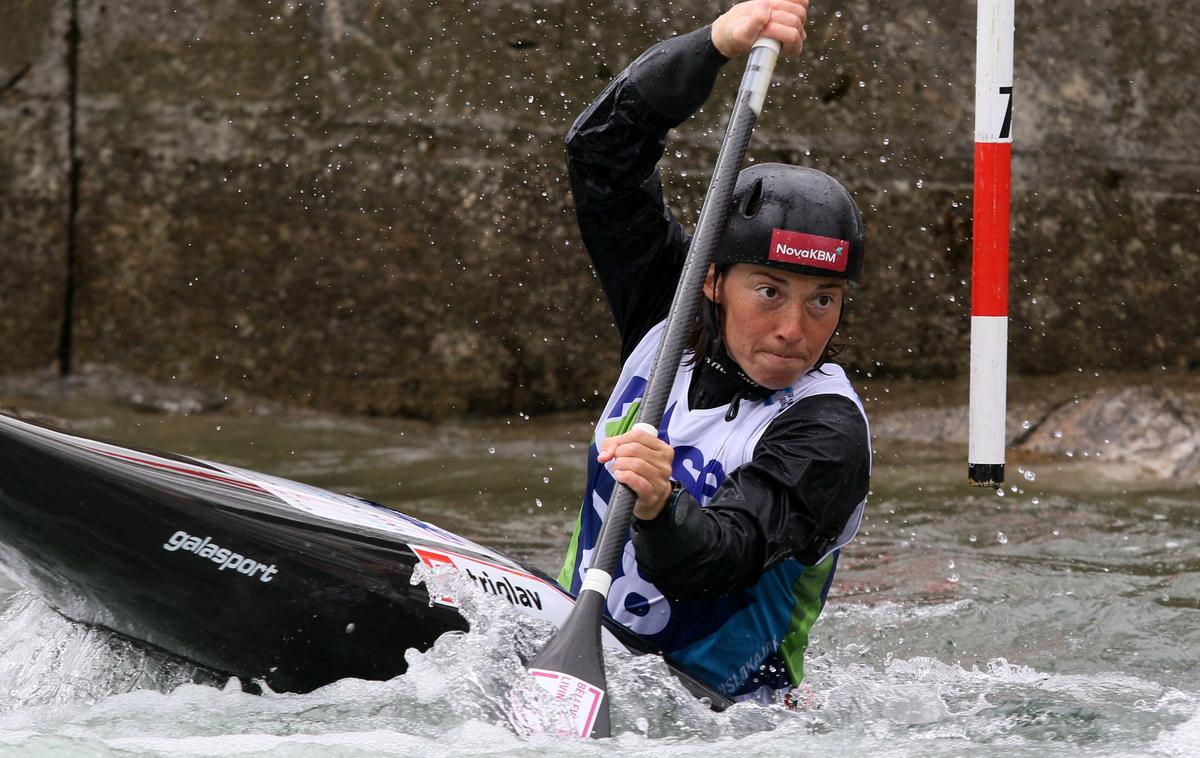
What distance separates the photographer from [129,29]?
20.6ft

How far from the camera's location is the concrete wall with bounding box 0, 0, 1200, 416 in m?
6.08

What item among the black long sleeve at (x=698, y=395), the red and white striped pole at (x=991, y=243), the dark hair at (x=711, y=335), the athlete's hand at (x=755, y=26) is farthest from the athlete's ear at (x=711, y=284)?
the red and white striped pole at (x=991, y=243)

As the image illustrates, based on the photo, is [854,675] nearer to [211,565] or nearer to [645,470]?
[645,470]

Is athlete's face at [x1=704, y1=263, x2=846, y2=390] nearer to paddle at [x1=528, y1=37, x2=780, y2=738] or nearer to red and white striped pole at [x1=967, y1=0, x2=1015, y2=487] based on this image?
paddle at [x1=528, y1=37, x2=780, y2=738]

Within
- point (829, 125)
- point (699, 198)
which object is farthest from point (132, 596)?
point (829, 125)

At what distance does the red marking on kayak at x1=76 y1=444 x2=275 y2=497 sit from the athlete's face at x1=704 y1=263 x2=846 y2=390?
0.89 metres

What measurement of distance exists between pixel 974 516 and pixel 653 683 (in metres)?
2.41

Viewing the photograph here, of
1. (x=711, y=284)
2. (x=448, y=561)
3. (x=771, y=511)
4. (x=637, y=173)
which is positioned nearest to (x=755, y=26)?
(x=637, y=173)

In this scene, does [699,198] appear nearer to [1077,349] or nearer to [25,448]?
[1077,349]

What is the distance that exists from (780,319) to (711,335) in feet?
0.63

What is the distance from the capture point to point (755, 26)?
267cm

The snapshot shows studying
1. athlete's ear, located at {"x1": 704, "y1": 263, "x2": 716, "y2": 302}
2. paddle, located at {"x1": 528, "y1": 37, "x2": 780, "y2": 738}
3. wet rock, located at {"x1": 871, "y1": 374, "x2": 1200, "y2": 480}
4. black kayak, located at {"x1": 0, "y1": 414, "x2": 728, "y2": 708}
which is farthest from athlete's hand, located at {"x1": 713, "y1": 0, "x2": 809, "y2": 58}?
wet rock, located at {"x1": 871, "y1": 374, "x2": 1200, "y2": 480}

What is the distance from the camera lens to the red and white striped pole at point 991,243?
3512mm

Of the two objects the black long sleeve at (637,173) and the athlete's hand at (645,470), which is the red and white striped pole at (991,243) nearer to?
the black long sleeve at (637,173)
